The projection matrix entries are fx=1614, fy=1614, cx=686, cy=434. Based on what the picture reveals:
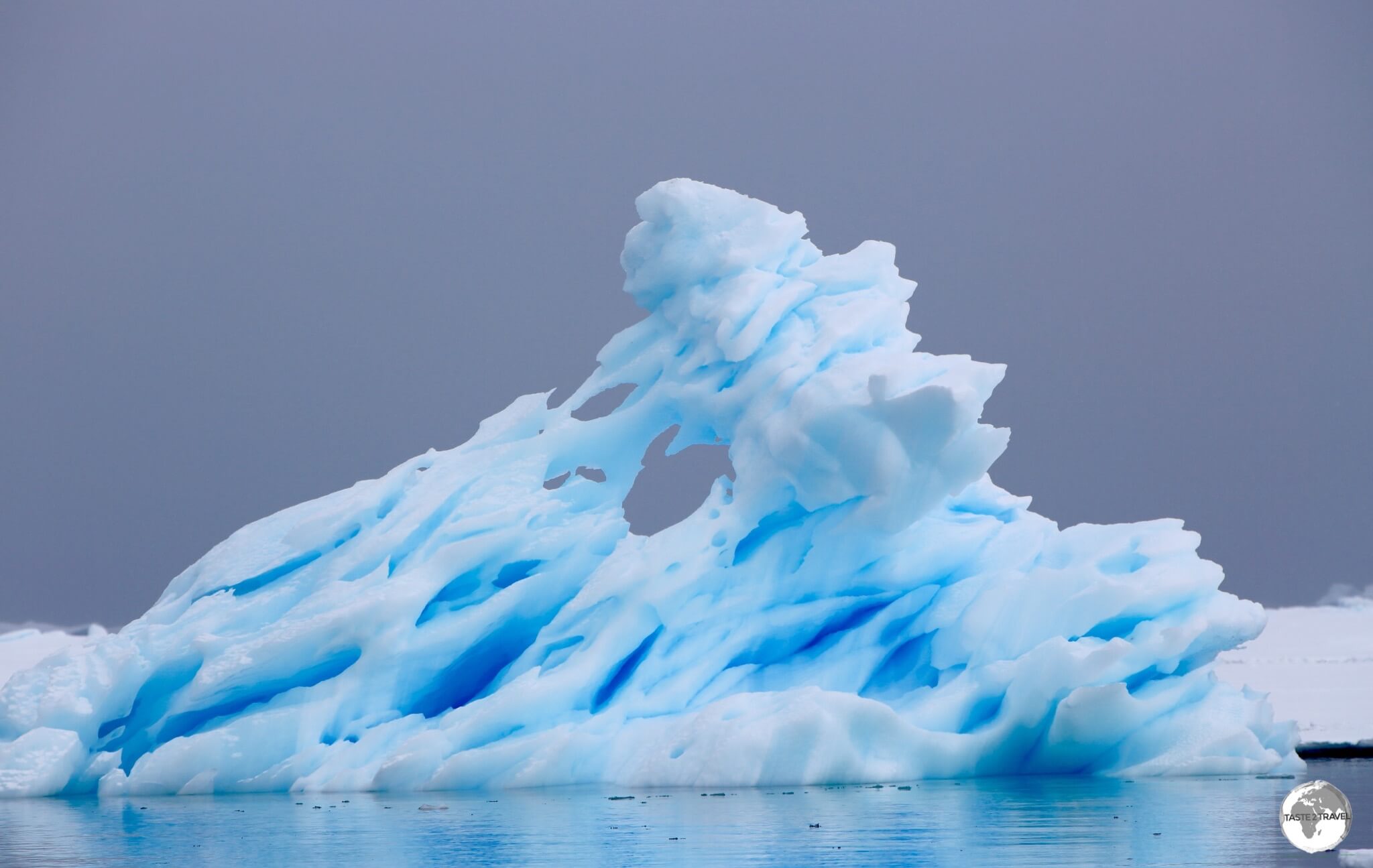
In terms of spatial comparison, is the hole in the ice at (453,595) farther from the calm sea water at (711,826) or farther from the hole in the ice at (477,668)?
the calm sea water at (711,826)

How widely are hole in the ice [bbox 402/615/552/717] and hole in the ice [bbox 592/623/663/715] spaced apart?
0.61m

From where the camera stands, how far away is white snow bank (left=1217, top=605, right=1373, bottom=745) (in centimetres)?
1334

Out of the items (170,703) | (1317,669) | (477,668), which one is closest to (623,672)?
(477,668)

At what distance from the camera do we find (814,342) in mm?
10859

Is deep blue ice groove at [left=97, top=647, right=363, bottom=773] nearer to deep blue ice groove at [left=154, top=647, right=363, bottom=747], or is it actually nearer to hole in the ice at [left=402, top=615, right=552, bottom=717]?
deep blue ice groove at [left=154, top=647, right=363, bottom=747]

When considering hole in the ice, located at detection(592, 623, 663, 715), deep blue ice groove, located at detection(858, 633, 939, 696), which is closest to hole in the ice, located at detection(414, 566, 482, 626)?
hole in the ice, located at detection(592, 623, 663, 715)

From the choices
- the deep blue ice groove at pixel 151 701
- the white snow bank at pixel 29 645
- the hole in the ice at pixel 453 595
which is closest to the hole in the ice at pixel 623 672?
the hole in the ice at pixel 453 595

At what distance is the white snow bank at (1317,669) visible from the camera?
13344 millimetres

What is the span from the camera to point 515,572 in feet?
36.5

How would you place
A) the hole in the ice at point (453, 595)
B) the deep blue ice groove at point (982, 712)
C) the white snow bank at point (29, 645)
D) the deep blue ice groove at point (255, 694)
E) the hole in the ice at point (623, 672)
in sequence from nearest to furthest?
the deep blue ice groove at point (982, 712) < the deep blue ice groove at point (255, 694) < the hole in the ice at point (623, 672) < the hole in the ice at point (453, 595) < the white snow bank at point (29, 645)

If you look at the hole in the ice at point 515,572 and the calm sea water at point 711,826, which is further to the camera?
the hole in the ice at point 515,572

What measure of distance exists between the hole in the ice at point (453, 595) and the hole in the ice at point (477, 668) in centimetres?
32

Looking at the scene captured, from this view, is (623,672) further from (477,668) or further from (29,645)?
(29,645)

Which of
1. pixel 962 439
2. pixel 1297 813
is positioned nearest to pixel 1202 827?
pixel 1297 813
